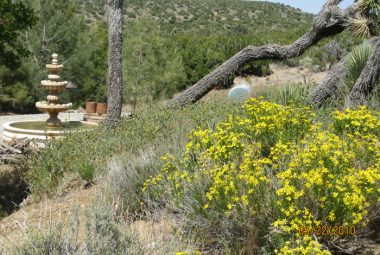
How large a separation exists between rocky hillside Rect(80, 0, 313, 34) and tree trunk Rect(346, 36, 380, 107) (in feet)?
173

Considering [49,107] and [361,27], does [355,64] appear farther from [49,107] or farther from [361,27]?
[49,107]

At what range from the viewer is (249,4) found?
90.2 meters

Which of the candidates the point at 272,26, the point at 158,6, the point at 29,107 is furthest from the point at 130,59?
the point at 158,6

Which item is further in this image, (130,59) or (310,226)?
(130,59)

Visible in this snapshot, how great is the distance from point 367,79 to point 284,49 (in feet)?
11.0

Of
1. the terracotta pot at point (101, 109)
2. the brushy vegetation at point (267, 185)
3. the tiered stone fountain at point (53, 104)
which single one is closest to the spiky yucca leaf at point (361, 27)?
the brushy vegetation at point (267, 185)

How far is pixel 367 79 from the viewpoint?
8477mm

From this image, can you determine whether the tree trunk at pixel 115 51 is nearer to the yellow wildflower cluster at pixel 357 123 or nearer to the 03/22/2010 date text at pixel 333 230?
the yellow wildflower cluster at pixel 357 123

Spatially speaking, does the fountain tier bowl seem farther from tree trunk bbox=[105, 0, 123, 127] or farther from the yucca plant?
the yucca plant

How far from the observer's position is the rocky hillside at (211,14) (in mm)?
65875

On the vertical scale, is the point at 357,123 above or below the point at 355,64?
below

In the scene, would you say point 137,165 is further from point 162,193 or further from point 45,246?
point 45,246

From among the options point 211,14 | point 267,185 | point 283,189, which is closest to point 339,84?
point 267,185

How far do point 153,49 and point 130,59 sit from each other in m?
1.30
